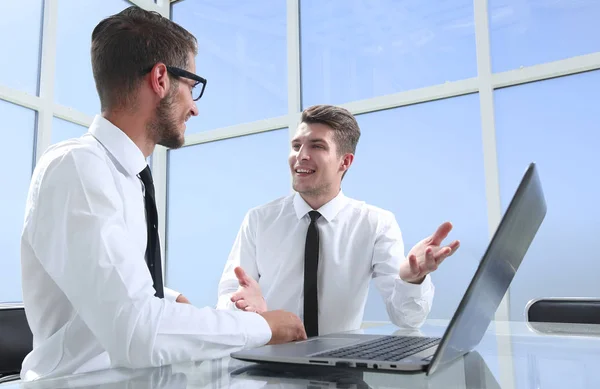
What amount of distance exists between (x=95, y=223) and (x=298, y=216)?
1377mm

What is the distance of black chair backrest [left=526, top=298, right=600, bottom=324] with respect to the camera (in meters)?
1.89

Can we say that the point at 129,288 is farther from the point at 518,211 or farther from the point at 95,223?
the point at 518,211

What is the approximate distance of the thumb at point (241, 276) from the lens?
1320 mm

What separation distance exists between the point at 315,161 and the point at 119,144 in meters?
1.12

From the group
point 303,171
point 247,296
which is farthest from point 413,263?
A: point 303,171

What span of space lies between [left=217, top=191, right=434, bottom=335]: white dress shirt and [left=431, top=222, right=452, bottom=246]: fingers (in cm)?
57

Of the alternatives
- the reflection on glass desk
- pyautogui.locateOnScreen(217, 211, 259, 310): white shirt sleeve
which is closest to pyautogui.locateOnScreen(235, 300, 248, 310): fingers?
the reflection on glass desk

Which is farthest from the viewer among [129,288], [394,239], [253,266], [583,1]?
[583,1]

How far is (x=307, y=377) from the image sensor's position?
68 cm

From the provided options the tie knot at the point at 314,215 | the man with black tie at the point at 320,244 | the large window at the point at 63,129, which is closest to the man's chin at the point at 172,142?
the man with black tie at the point at 320,244

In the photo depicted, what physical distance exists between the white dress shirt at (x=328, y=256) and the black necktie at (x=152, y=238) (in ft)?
1.92

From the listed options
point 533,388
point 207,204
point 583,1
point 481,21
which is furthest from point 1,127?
point 583,1

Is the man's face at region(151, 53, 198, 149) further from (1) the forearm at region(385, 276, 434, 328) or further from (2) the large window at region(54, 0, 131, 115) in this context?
(2) the large window at region(54, 0, 131, 115)

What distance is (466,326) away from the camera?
724mm
